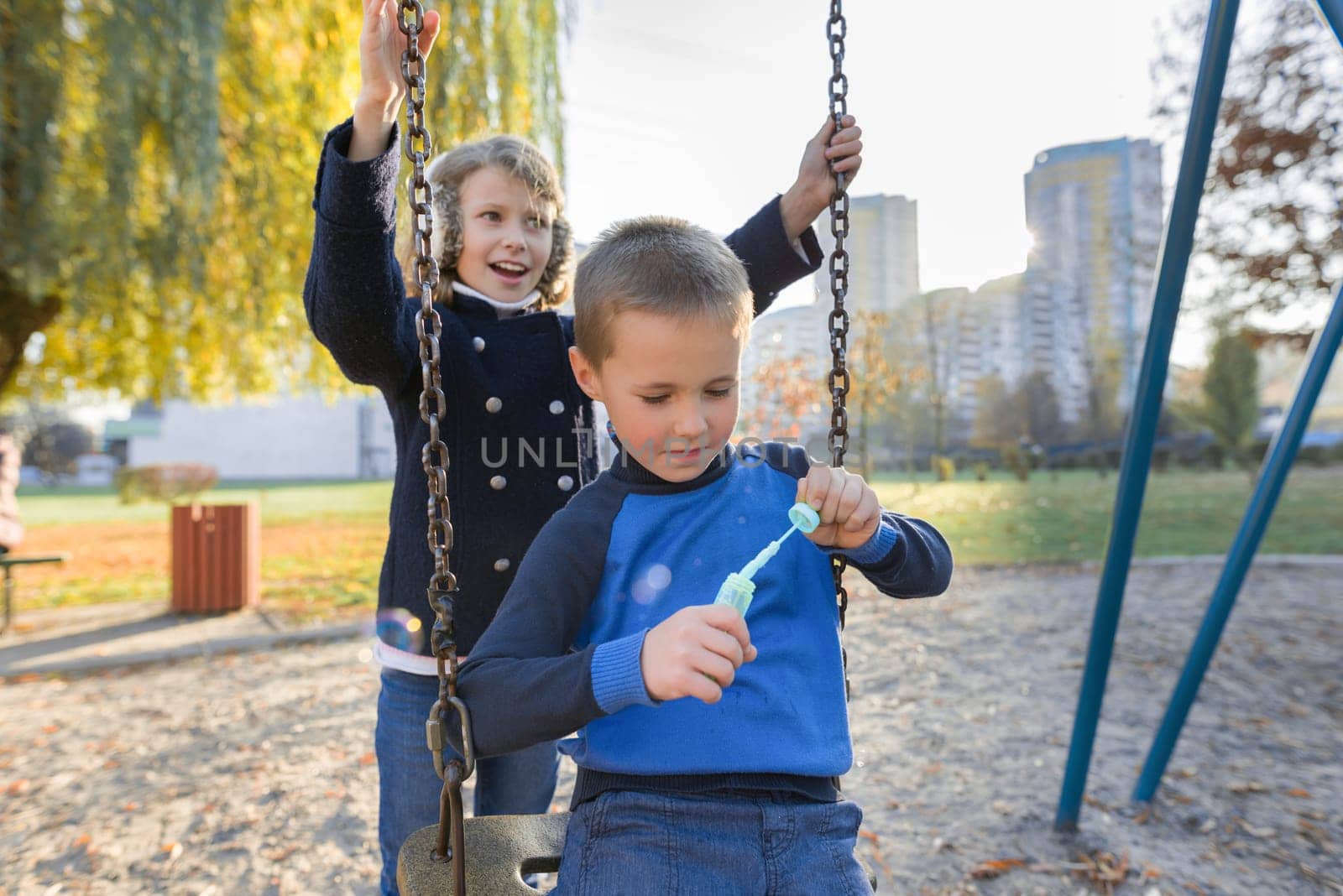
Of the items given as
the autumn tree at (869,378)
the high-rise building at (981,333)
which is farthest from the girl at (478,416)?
the high-rise building at (981,333)

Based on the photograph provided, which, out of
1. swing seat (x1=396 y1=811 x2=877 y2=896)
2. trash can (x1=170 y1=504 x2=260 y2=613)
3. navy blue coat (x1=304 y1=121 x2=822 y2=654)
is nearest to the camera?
swing seat (x1=396 y1=811 x2=877 y2=896)

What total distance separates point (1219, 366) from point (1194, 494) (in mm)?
2630

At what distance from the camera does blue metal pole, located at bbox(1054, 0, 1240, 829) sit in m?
2.16

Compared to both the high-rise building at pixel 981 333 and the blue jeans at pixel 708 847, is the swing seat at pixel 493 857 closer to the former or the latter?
the blue jeans at pixel 708 847

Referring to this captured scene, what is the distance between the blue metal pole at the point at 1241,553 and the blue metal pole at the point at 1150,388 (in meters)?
0.41

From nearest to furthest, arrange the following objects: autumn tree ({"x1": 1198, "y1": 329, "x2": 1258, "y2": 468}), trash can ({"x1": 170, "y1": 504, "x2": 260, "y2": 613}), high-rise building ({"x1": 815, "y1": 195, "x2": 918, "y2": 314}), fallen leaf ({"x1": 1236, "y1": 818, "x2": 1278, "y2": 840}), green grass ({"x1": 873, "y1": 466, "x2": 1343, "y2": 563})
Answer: fallen leaf ({"x1": 1236, "y1": 818, "x2": 1278, "y2": 840}) → high-rise building ({"x1": 815, "y1": 195, "x2": 918, "y2": 314}) → trash can ({"x1": 170, "y1": 504, "x2": 260, "y2": 613}) → green grass ({"x1": 873, "y1": 466, "x2": 1343, "y2": 563}) → autumn tree ({"x1": 1198, "y1": 329, "x2": 1258, "y2": 468})

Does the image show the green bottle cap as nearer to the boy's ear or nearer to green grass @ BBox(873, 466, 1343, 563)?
the boy's ear

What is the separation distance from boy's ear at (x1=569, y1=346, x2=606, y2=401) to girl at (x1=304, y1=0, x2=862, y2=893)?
1.25 feet

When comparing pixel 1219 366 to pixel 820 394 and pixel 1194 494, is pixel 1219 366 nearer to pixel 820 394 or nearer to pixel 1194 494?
pixel 1194 494

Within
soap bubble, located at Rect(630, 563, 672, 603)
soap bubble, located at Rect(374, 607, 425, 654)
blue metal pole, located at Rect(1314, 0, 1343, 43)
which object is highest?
blue metal pole, located at Rect(1314, 0, 1343, 43)

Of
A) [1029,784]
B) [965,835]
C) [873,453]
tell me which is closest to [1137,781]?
[1029,784]

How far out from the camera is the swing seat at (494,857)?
118 centimetres

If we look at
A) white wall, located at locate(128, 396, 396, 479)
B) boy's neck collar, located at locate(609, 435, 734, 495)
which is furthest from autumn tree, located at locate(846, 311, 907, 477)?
white wall, located at locate(128, 396, 396, 479)

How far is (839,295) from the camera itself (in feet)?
4.73
